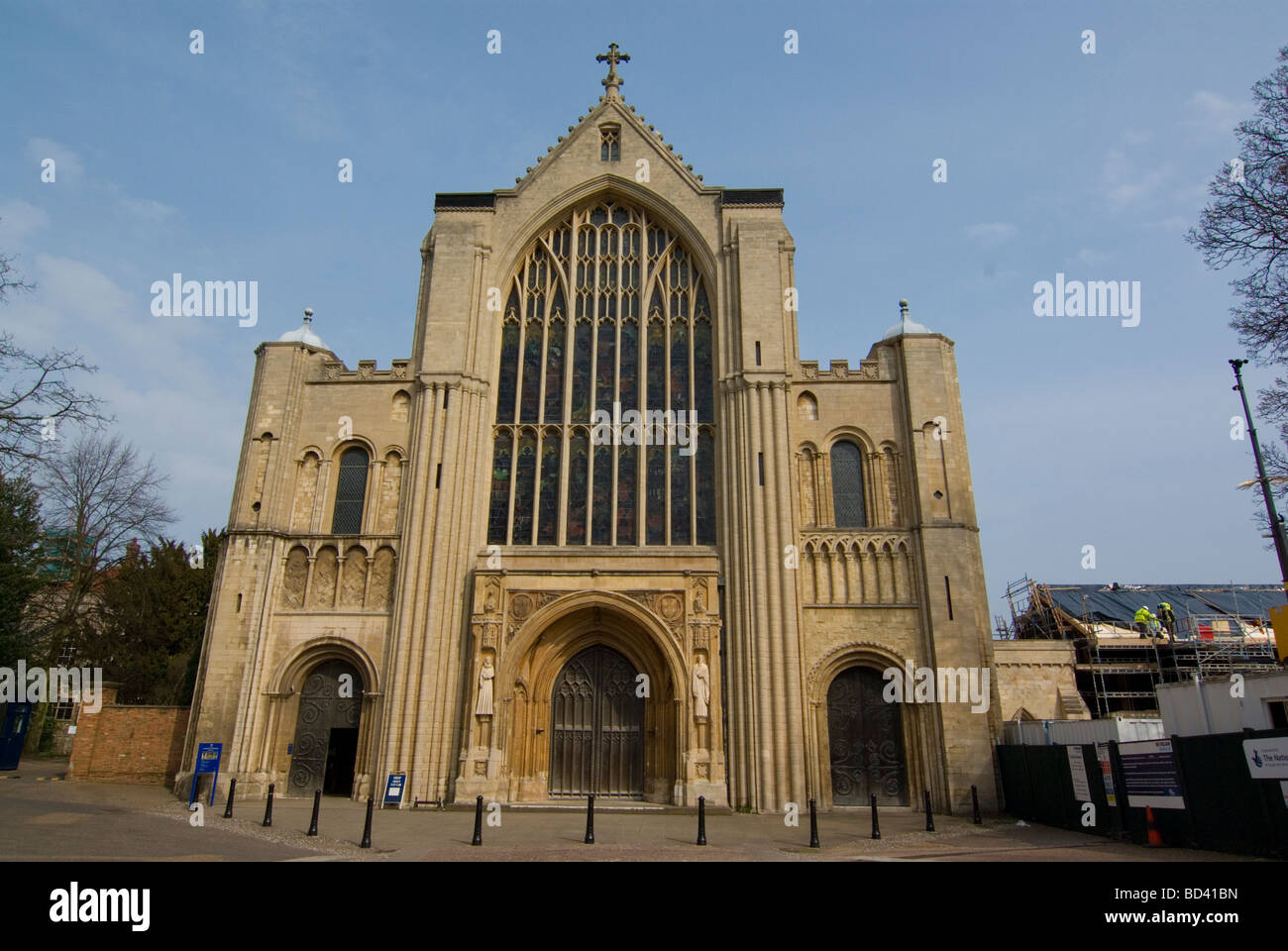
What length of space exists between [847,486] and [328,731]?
1601cm

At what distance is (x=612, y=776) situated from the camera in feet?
69.5

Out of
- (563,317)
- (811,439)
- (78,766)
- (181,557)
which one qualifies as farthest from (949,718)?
(181,557)

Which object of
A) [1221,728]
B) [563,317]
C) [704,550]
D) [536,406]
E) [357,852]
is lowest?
[357,852]

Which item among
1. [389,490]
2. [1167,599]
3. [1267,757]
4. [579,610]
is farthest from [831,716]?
[1167,599]

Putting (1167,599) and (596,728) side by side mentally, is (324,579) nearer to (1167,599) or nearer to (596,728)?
(596,728)

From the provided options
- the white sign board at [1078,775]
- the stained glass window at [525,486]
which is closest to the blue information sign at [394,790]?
the stained glass window at [525,486]

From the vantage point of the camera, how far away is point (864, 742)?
21.1 metres

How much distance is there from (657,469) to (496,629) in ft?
21.7

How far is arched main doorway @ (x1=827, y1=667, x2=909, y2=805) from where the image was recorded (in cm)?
2081

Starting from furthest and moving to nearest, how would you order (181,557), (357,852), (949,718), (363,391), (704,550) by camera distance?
1. (181,557)
2. (363,391)
3. (704,550)
4. (949,718)
5. (357,852)

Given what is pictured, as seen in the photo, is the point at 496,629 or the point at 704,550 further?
the point at 704,550

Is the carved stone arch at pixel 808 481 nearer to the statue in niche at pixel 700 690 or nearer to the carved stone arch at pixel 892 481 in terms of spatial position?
the carved stone arch at pixel 892 481

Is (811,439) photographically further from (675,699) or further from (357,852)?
(357,852)

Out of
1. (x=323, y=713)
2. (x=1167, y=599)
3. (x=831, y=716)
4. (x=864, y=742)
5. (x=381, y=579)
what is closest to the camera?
(x=864, y=742)
